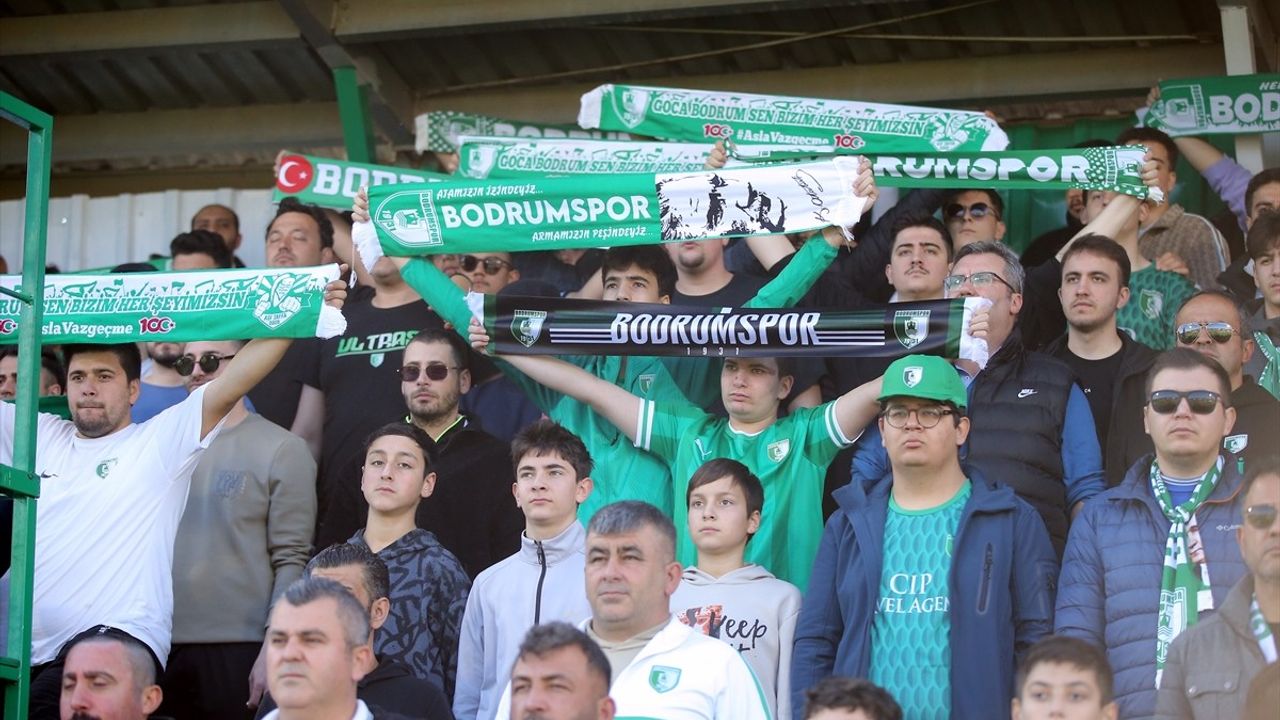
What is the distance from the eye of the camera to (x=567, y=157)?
10633 millimetres

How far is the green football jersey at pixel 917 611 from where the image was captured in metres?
6.76

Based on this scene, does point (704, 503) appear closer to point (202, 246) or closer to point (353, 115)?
point (202, 246)

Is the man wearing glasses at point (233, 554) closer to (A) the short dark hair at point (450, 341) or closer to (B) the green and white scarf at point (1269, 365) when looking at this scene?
(A) the short dark hair at point (450, 341)

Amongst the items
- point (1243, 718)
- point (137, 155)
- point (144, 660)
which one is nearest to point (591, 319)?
point (144, 660)

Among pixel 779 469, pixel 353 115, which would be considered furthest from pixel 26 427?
pixel 353 115

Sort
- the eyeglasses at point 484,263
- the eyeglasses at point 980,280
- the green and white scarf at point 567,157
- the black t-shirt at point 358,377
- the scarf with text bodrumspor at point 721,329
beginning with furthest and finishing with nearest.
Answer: the green and white scarf at point 567,157 → the eyeglasses at point 484,263 → the black t-shirt at point 358,377 → the eyeglasses at point 980,280 → the scarf with text bodrumspor at point 721,329

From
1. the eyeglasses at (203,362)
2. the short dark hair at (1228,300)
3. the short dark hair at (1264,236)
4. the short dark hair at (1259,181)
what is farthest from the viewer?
the short dark hair at (1259,181)

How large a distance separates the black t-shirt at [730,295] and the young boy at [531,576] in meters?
1.26

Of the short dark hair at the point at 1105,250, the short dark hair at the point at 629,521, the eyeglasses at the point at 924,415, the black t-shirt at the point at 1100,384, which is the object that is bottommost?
the short dark hair at the point at 629,521

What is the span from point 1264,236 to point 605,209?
3079 millimetres

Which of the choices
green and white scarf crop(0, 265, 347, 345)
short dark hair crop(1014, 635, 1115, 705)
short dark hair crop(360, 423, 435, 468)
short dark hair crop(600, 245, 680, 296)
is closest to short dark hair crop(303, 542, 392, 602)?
short dark hair crop(360, 423, 435, 468)

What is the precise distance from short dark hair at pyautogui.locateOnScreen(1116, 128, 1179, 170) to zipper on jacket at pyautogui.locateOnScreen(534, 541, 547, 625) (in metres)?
4.31

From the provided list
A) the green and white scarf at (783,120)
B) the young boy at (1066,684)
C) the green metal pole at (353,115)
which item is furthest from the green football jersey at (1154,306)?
the green metal pole at (353,115)

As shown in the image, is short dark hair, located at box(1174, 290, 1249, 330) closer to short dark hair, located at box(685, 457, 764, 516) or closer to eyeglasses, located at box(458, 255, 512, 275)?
short dark hair, located at box(685, 457, 764, 516)
